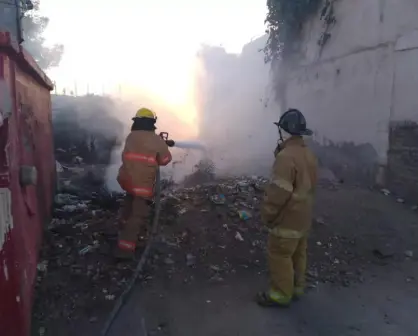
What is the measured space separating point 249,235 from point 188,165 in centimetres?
478

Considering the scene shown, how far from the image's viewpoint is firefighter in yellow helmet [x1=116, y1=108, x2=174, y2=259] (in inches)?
181

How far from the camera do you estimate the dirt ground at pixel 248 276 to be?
3.54 m

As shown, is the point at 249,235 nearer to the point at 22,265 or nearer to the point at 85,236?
the point at 85,236

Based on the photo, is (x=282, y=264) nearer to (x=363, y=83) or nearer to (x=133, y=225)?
(x=133, y=225)

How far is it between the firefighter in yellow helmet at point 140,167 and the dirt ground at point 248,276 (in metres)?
0.41

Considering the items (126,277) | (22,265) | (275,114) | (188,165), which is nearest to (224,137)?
(275,114)

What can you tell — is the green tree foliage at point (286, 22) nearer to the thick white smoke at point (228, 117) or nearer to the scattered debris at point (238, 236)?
the thick white smoke at point (228, 117)

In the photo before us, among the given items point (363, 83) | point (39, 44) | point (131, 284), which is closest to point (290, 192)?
point (131, 284)

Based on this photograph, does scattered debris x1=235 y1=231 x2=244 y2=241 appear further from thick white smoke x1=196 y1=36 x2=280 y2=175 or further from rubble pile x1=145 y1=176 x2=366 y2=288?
thick white smoke x1=196 y1=36 x2=280 y2=175

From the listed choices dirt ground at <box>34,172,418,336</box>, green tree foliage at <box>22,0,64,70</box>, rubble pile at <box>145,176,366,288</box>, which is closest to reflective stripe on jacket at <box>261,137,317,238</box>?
dirt ground at <box>34,172,418,336</box>

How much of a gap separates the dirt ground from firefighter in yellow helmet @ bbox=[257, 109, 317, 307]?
28cm

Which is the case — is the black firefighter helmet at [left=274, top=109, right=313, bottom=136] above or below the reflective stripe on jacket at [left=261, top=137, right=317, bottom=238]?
above

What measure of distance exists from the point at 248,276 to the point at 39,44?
22.8 m

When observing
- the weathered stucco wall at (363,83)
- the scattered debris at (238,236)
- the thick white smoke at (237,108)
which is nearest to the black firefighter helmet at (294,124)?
the scattered debris at (238,236)
